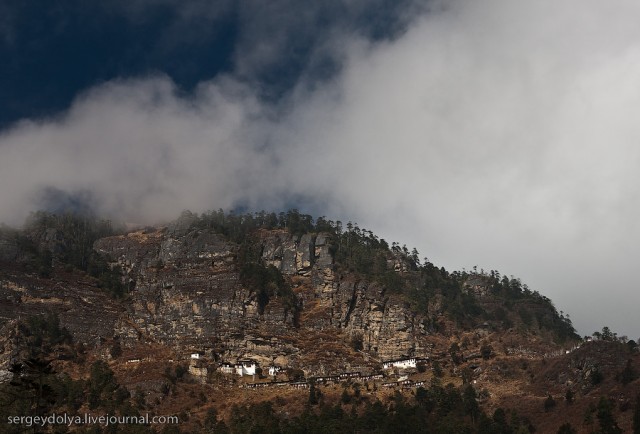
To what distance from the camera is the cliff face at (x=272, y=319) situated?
166 meters

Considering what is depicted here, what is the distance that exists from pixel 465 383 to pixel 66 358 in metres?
91.6

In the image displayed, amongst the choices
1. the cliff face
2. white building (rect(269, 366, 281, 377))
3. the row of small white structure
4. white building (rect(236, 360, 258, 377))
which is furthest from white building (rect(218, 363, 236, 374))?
white building (rect(269, 366, 281, 377))

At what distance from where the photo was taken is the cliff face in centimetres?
16625

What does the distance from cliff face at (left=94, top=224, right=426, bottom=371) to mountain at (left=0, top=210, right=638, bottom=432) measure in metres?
0.33

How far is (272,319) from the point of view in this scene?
582 feet

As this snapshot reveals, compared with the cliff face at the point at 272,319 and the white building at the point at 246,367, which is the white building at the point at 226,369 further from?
the cliff face at the point at 272,319

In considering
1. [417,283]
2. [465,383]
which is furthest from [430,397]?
[417,283]

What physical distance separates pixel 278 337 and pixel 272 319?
7.79 meters

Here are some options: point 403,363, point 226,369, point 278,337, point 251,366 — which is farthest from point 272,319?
point 403,363

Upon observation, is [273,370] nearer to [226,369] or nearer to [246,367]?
[246,367]

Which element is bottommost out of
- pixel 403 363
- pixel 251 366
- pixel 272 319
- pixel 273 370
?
pixel 403 363

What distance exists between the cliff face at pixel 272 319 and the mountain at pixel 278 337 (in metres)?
0.33

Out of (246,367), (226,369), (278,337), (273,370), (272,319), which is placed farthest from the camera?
(272,319)

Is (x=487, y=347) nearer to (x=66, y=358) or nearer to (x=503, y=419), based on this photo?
(x=503, y=419)
